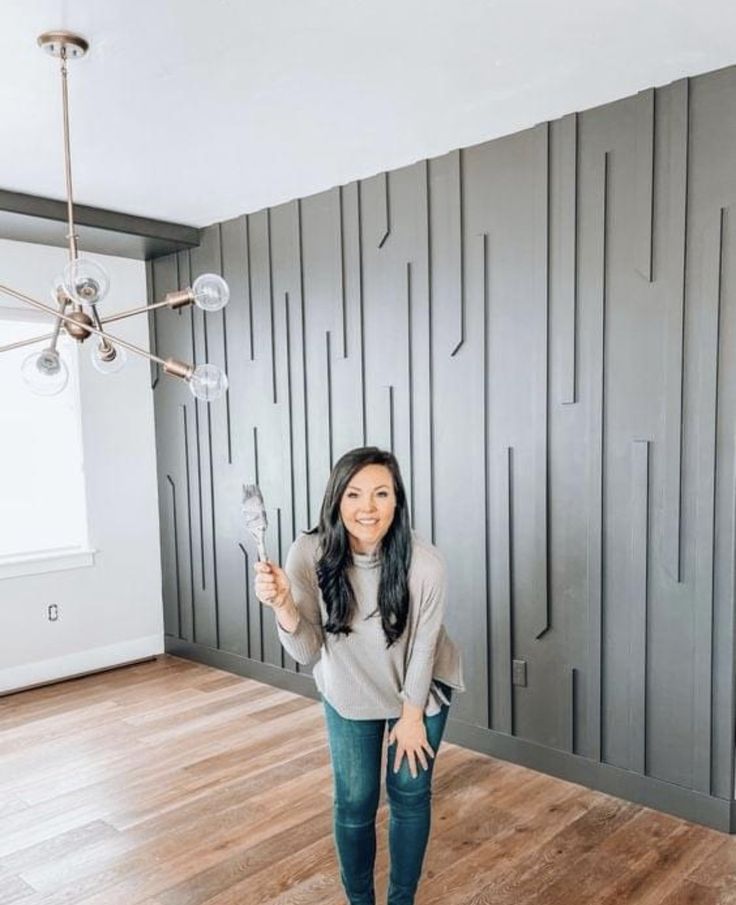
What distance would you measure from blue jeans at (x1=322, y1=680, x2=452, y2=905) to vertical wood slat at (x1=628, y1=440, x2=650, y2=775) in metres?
1.14

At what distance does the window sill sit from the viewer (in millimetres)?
4316

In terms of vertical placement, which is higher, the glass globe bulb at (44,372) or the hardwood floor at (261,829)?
the glass globe bulb at (44,372)

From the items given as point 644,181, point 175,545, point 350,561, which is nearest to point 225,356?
point 175,545

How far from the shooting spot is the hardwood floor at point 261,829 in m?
2.41

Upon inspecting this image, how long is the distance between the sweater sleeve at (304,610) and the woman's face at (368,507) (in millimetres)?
156

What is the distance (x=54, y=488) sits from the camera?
15.4 feet

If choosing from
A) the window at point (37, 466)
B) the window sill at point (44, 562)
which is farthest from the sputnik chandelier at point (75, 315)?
the window sill at point (44, 562)

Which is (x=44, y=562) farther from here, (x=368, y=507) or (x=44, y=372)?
(x=368, y=507)

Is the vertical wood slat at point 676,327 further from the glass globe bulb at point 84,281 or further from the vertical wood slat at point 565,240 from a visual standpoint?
the glass globe bulb at point 84,281

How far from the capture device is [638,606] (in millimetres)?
2877

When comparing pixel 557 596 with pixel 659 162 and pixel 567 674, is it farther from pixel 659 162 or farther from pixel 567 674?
pixel 659 162

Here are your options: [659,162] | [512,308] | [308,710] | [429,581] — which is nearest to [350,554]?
[429,581]

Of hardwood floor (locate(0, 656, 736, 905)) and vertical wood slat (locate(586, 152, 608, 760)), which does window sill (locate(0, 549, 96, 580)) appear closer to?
hardwood floor (locate(0, 656, 736, 905))

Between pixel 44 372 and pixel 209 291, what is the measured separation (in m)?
0.62
